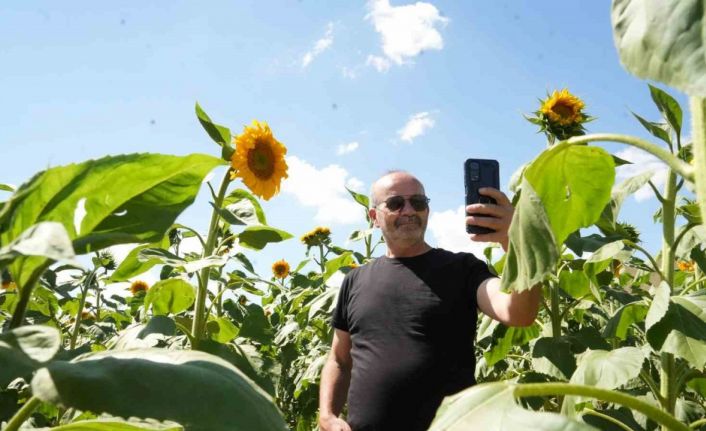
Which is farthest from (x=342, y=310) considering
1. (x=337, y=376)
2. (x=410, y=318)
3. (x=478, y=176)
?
(x=478, y=176)

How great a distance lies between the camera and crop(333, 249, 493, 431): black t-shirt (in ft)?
8.00

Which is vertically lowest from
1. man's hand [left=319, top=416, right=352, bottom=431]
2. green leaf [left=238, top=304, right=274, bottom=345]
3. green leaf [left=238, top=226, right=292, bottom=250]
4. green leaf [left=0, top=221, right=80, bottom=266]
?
man's hand [left=319, top=416, right=352, bottom=431]

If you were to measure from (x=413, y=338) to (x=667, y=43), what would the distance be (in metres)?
2.08

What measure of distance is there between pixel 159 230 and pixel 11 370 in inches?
12.3

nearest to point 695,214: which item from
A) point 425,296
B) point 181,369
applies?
point 425,296

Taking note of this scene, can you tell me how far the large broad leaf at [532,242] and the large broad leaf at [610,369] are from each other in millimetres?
1202

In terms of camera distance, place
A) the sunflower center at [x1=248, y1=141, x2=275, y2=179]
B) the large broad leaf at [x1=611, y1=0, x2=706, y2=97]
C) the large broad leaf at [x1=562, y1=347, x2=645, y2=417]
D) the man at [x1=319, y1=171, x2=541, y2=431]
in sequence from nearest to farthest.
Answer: the large broad leaf at [x1=611, y1=0, x2=706, y2=97]
the large broad leaf at [x1=562, y1=347, x2=645, y2=417]
the man at [x1=319, y1=171, x2=541, y2=431]
the sunflower center at [x1=248, y1=141, x2=275, y2=179]

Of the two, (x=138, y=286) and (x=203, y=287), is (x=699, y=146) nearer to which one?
(x=203, y=287)

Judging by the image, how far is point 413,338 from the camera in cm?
252

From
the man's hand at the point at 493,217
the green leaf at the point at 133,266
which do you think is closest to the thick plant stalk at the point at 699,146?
the man's hand at the point at 493,217

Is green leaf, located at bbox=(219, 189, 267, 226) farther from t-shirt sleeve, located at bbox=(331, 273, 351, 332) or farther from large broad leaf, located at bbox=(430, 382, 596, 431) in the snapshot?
large broad leaf, located at bbox=(430, 382, 596, 431)

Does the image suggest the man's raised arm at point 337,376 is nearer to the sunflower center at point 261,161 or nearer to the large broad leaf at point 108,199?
the sunflower center at point 261,161

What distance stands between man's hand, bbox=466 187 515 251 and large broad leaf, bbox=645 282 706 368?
0.52 m

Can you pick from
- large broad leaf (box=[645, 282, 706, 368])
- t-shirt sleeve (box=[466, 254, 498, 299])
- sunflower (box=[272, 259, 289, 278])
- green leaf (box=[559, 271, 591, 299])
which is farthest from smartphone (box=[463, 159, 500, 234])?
sunflower (box=[272, 259, 289, 278])
